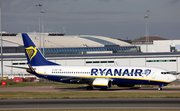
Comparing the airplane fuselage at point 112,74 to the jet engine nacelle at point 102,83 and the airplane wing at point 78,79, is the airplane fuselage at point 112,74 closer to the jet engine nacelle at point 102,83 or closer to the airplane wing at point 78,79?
the airplane wing at point 78,79

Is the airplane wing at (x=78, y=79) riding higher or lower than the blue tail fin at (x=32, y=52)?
lower

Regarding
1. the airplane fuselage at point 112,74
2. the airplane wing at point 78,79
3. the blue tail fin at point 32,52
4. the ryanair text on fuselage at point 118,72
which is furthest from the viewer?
the blue tail fin at point 32,52

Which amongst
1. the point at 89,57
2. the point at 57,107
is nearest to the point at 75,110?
the point at 57,107

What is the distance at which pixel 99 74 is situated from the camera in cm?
5134

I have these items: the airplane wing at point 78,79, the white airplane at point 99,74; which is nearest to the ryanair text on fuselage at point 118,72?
the white airplane at point 99,74

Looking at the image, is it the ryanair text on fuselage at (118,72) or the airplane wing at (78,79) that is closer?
the ryanair text on fuselage at (118,72)

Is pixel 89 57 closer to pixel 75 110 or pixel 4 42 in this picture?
pixel 4 42

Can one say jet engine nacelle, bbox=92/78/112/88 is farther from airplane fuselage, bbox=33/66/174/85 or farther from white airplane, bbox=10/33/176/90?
airplane fuselage, bbox=33/66/174/85

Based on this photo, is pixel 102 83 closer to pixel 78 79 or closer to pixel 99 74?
pixel 99 74

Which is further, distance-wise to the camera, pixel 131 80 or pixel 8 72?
pixel 8 72

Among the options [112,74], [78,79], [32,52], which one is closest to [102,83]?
[112,74]

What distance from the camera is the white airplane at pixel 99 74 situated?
49094 millimetres

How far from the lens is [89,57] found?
283 feet

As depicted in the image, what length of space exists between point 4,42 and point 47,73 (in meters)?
64.8
